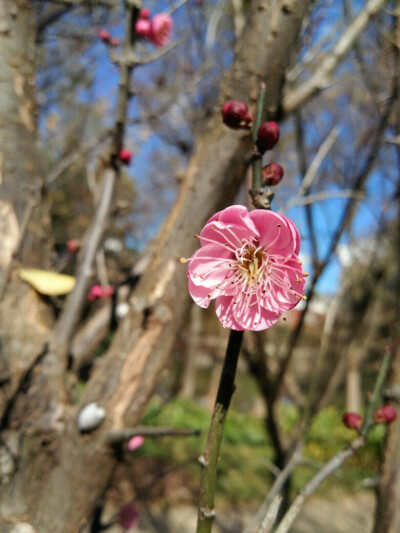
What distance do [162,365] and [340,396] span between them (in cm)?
1240

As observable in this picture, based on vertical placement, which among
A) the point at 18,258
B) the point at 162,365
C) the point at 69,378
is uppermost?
the point at 18,258

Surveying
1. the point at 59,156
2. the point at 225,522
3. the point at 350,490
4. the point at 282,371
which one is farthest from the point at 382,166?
the point at 59,156

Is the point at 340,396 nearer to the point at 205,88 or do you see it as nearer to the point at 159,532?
the point at 159,532

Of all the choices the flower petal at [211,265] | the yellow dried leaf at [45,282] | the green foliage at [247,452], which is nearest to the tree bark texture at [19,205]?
→ the yellow dried leaf at [45,282]

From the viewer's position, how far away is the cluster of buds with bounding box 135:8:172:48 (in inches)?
67.6

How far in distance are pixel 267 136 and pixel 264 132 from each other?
0.01 m

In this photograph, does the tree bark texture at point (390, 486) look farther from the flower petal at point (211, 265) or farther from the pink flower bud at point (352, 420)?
the flower petal at point (211, 265)

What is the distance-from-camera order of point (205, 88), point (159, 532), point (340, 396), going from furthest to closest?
point (340, 396) → point (205, 88) → point (159, 532)

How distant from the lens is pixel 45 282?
1.43 meters

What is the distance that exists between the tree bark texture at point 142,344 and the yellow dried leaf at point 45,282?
265mm

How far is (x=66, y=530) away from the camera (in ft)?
3.59

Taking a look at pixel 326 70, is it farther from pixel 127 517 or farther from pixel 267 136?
pixel 127 517

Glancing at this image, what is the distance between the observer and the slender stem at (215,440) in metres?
0.50

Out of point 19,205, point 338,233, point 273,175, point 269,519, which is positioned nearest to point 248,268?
point 273,175
